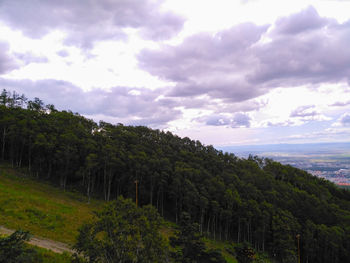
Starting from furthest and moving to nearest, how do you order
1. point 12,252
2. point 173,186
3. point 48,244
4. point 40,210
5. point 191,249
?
point 173,186 → point 40,210 → point 48,244 → point 191,249 → point 12,252

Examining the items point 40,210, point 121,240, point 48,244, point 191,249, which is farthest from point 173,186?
point 121,240

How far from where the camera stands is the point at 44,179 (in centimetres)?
4897

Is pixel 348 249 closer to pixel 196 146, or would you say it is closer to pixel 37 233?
pixel 196 146

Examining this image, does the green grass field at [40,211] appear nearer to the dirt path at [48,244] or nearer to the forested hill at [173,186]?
the dirt path at [48,244]

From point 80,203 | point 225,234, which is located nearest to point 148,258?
point 80,203

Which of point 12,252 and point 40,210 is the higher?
point 12,252

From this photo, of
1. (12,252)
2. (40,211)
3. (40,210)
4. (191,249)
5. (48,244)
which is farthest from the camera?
(40,210)

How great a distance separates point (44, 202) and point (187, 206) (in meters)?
28.7

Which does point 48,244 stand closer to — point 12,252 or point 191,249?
point 12,252

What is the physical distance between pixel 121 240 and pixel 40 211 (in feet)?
71.9

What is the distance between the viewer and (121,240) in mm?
13430

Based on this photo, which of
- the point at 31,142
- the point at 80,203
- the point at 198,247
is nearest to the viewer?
Result: the point at 198,247

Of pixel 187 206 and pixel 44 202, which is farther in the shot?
pixel 187 206

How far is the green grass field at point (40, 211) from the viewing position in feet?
81.2
